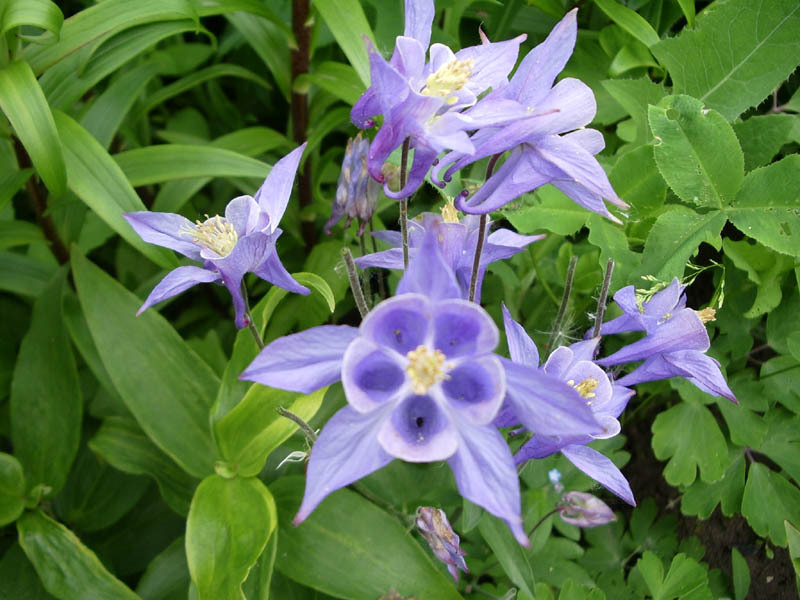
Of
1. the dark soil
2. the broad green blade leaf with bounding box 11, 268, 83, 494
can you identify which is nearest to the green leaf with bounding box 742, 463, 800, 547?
the dark soil

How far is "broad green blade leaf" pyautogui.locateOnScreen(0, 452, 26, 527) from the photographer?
4.96 feet

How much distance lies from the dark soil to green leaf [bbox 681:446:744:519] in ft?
0.91

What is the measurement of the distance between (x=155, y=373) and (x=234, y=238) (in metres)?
0.58

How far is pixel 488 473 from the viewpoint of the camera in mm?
750

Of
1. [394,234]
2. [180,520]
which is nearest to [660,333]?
[394,234]

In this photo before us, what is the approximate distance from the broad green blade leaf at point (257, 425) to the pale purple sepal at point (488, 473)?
21.2 inches

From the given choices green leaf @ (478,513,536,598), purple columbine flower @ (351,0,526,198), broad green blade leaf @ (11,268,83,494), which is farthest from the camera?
broad green blade leaf @ (11,268,83,494)

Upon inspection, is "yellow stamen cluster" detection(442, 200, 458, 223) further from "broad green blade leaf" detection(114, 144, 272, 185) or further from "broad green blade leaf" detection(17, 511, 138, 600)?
"broad green blade leaf" detection(17, 511, 138, 600)

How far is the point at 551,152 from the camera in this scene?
893 millimetres

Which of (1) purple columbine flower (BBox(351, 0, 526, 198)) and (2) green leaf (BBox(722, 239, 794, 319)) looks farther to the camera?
(2) green leaf (BBox(722, 239, 794, 319))

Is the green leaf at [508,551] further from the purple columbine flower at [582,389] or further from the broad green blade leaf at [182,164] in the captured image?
the broad green blade leaf at [182,164]

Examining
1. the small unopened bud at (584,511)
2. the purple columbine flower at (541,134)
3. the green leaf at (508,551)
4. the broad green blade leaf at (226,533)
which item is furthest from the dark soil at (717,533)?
the purple columbine flower at (541,134)

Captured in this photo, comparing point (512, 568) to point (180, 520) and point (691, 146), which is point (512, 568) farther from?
point (180, 520)

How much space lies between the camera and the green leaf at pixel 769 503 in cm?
149
